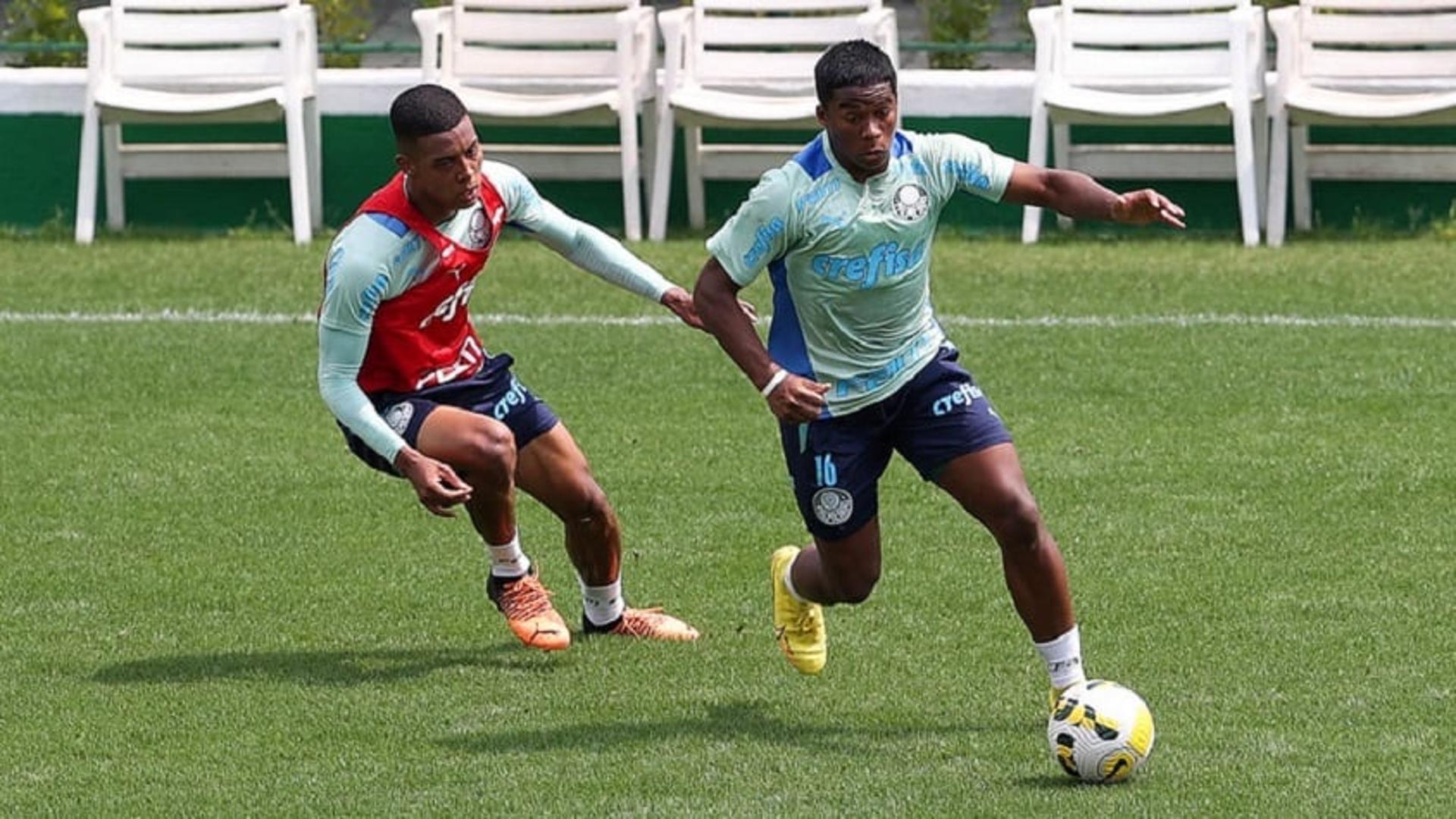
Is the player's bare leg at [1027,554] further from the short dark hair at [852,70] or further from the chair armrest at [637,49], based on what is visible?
the chair armrest at [637,49]

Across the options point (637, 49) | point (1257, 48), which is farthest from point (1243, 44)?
point (637, 49)

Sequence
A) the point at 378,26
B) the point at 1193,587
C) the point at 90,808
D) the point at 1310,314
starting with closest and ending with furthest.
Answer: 1. the point at 90,808
2. the point at 1193,587
3. the point at 1310,314
4. the point at 378,26

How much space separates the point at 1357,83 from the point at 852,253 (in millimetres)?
8845

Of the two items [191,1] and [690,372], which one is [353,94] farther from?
[690,372]

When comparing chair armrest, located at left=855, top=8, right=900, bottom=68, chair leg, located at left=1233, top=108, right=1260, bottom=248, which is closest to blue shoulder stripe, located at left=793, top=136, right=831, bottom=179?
chair leg, located at left=1233, top=108, right=1260, bottom=248

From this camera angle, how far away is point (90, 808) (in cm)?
642

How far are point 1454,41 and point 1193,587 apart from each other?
7.60 m

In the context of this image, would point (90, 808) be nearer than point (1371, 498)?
Yes

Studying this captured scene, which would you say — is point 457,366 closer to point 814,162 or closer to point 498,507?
point 498,507

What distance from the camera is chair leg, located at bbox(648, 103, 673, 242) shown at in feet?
51.1

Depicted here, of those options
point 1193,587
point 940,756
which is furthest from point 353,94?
point 940,756

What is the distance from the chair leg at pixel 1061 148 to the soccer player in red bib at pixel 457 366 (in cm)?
783

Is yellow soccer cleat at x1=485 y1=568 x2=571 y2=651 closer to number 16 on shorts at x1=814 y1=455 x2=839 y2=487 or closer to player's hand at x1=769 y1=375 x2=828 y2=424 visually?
number 16 on shorts at x1=814 y1=455 x2=839 y2=487

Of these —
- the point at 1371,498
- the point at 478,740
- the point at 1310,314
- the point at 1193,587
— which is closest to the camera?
the point at 478,740
